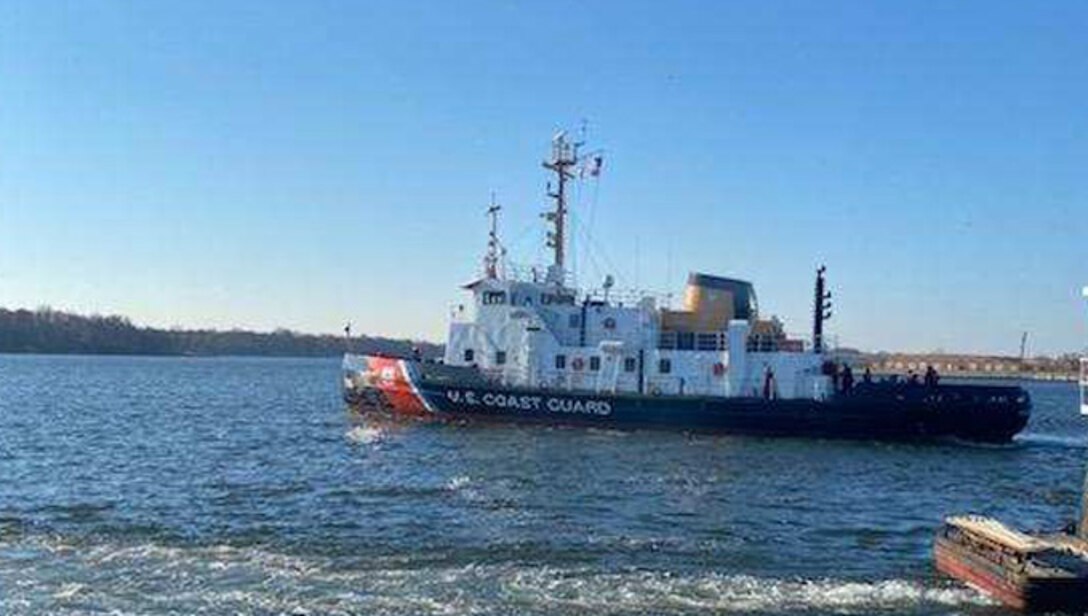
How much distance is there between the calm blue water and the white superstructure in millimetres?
2746

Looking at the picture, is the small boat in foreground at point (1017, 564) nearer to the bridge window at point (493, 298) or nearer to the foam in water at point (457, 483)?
Result: the foam in water at point (457, 483)

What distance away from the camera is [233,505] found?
24750 mm

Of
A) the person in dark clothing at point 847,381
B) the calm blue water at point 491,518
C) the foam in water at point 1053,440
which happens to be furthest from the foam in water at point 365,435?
the foam in water at point 1053,440

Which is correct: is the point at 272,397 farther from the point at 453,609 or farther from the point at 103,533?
the point at 453,609

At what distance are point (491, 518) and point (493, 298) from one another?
77.8ft

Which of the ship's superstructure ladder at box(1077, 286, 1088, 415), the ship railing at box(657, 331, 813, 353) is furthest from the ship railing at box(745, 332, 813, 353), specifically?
the ship's superstructure ladder at box(1077, 286, 1088, 415)

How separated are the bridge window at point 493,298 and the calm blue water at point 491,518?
17.1 ft

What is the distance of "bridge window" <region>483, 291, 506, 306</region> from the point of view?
46.1 meters

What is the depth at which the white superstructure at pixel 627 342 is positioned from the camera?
43.0 m

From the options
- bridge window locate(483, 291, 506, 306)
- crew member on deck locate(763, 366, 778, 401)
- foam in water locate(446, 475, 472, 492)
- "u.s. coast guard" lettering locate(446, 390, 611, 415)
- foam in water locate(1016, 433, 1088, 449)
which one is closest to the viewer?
foam in water locate(446, 475, 472, 492)

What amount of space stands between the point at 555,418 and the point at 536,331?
371cm

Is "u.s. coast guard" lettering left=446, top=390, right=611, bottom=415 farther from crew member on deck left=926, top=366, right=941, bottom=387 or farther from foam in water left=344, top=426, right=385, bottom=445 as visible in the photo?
crew member on deck left=926, top=366, right=941, bottom=387

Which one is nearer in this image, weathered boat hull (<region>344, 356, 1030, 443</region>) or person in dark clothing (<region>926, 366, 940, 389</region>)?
weathered boat hull (<region>344, 356, 1030, 443</region>)

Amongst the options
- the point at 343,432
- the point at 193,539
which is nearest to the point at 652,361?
the point at 343,432
